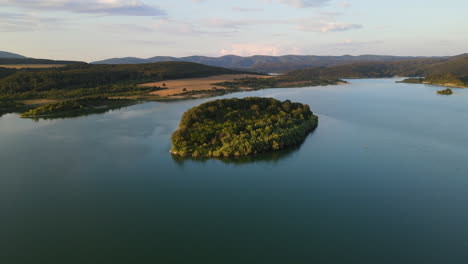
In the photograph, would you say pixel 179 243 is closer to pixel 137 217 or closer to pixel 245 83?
pixel 137 217

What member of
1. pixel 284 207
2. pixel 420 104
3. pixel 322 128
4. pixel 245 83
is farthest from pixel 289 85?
pixel 284 207

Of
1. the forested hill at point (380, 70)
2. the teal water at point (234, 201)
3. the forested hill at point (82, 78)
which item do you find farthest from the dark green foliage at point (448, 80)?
the forested hill at point (82, 78)

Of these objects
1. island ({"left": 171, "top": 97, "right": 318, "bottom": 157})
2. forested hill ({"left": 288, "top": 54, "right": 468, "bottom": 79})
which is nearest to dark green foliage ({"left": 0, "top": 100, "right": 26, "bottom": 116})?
island ({"left": 171, "top": 97, "right": 318, "bottom": 157})

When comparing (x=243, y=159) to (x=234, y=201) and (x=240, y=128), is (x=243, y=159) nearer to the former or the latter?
(x=240, y=128)

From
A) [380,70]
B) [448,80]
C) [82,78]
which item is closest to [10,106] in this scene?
[82,78]

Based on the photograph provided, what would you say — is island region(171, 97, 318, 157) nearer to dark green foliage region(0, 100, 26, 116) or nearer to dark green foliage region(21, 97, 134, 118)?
dark green foliage region(21, 97, 134, 118)

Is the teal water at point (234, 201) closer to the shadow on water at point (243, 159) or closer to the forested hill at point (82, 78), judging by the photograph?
the shadow on water at point (243, 159)

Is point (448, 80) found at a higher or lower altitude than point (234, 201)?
higher
